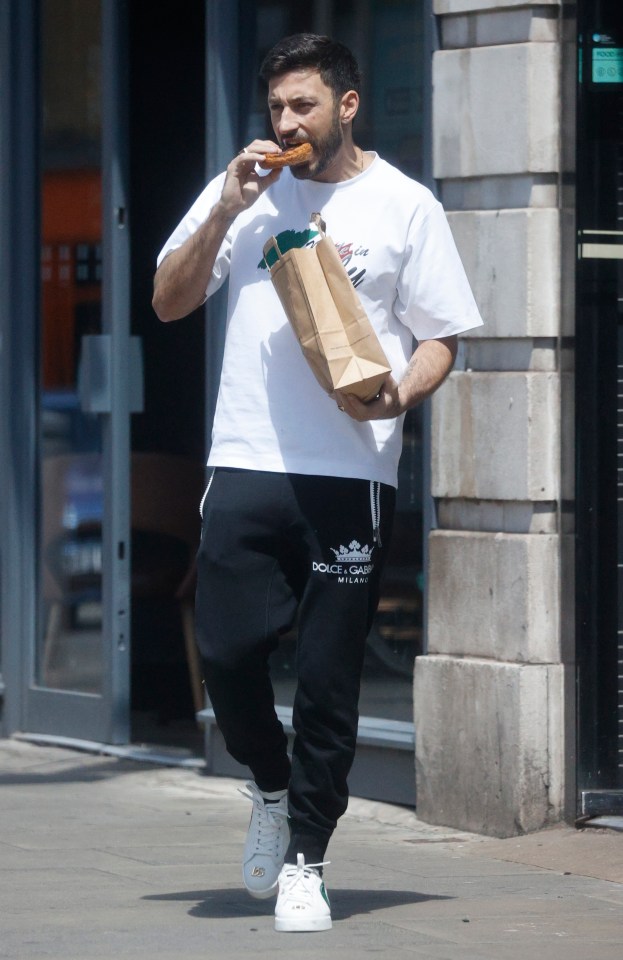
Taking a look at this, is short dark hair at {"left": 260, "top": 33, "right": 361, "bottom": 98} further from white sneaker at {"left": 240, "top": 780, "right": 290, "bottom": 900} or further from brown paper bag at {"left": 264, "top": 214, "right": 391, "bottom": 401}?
white sneaker at {"left": 240, "top": 780, "right": 290, "bottom": 900}

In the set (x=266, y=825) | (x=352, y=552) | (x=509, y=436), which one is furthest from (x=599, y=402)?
(x=266, y=825)

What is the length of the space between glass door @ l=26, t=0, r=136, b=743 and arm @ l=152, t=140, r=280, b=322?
297cm

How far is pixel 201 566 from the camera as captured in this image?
446cm

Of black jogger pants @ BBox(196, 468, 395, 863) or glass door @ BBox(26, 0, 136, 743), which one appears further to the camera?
glass door @ BBox(26, 0, 136, 743)

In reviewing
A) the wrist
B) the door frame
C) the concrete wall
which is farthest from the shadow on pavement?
the door frame

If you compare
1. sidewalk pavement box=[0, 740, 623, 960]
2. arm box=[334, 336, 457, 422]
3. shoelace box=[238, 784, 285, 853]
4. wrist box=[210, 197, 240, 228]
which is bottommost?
sidewalk pavement box=[0, 740, 623, 960]

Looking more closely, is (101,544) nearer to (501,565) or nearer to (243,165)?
(501,565)

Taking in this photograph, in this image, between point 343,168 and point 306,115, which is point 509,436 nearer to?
point 343,168

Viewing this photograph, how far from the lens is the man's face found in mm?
4363

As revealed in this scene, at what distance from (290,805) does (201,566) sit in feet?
1.90

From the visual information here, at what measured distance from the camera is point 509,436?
19.1 ft

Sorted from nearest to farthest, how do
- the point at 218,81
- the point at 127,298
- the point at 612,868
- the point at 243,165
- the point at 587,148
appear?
the point at 243,165
the point at 612,868
the point at 587,148
the point at 218,81
the point at 127,298

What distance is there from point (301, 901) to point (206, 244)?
4.87 ft

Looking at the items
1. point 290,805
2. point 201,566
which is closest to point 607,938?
point 290,805
